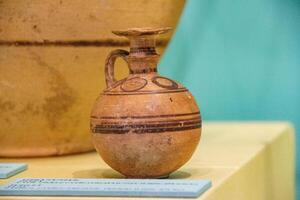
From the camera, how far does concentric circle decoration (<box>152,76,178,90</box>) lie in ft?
2.88

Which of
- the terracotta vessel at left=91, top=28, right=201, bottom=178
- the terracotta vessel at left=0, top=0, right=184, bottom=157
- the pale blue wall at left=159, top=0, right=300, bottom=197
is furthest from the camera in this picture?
the pale blue wall at left=159, top=0, right=300, bottom=197

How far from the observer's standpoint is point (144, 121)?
33.5 inches

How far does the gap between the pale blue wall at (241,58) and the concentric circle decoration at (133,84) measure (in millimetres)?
741

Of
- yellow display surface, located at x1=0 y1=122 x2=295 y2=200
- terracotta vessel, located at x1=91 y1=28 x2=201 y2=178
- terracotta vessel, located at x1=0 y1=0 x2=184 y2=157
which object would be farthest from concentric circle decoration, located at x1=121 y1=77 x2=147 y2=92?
terracotta vessel, located at x1=0 y1=0 x2=184 y2=157

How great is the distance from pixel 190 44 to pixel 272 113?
8.5 inches

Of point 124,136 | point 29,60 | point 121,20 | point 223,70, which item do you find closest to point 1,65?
point 29,60

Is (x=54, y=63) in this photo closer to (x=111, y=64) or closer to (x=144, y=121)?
(x=111, y=64)

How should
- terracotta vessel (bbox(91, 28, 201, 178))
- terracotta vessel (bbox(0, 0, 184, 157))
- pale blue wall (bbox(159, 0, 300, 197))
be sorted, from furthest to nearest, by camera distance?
pale blue wall (bbox(159, 0, 300, 197))
terracotta vessel (bbox(0, 0, 184, 157))
terracotta vessel (bbox(91, 28, 201, 178))

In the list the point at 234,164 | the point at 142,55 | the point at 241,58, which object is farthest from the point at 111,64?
the point at 241,58

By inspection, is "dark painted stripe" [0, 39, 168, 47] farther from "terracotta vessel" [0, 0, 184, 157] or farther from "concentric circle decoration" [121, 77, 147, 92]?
"concentric circle decoration" [121, 77, 147, 92]

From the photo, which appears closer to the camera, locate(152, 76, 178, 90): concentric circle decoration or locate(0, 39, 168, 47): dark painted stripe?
locate(152, 76, 178, 90): concentric circle decoration

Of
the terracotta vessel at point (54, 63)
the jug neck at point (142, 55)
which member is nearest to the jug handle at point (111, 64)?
the jug neck at point (142, 55)

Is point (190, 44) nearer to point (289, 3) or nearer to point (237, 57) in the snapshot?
point (237, 57)

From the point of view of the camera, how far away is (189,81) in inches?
65.8
